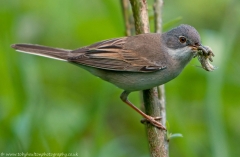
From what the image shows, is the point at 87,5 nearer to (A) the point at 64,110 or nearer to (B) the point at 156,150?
(A) the point at 64,110

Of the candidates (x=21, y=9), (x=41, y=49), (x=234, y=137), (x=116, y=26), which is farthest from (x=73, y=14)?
(x=234, y=137)

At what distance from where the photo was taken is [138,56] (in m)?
5.54

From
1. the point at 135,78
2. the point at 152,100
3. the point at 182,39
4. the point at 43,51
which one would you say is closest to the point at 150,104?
the point at 152,100

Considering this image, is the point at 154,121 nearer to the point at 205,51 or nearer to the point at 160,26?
the point at 205,51

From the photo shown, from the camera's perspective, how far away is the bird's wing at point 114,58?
5.51 m

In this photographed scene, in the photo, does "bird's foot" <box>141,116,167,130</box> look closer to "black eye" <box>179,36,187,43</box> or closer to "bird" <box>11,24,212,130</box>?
"bird" <box>11,24,212,130</box>

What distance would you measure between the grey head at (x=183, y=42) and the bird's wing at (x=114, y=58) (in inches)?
9.8

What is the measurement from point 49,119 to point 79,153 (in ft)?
3.04

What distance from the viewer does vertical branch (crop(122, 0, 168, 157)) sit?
4.57 meters

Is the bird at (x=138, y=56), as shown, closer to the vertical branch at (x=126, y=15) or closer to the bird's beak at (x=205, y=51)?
the bird's beak at (x=205, y=51)

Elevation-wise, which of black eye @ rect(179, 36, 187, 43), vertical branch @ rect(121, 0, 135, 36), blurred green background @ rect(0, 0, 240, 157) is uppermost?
vertical branch @ rect(121, 0, 135, 36)

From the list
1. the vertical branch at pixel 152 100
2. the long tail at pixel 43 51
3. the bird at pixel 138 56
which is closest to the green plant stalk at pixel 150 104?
the vertical branch at pixel 152 100

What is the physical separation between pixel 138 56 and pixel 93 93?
1.64m

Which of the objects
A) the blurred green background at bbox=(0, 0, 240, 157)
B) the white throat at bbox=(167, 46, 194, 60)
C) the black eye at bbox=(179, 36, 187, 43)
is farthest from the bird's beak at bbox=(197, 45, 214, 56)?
the blurred green background at bbox=(0, 0, 240, 157)
